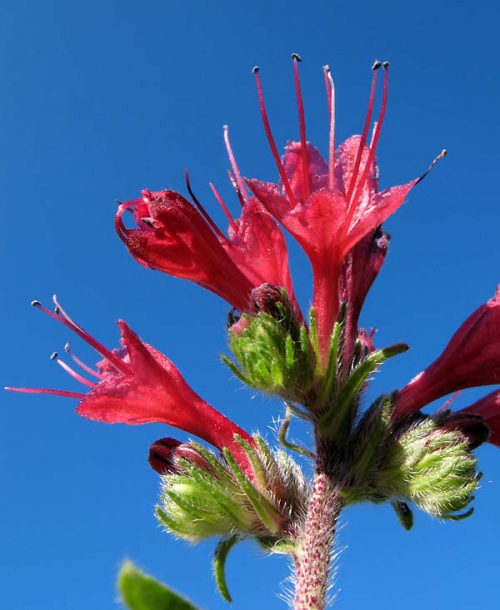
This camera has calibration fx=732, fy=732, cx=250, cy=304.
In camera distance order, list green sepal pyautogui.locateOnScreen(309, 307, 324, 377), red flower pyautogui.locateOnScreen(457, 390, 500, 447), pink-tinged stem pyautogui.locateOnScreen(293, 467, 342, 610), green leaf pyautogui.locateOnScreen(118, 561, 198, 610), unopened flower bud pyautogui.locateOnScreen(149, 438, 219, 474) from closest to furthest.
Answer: green leaf pyautogui.locateOnScreen(118, 561, 198, 610) < pink-tinged stem pyautogui.locateOnScreen(293, 467, 342, 610) < green sepal pyautogui.locateOnScreen(309, 307, 324, 377) < unopened flower bud pyautogui.locateOnScreen(149, 438, 219, 474) < red flower pyautogui.locateOnScreen(457, 390, 500, 447)

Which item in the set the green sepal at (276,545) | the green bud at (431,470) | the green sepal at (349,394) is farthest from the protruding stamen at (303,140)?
the green sepal at (276,545)

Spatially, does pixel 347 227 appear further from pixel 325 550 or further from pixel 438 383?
pixel 325 550

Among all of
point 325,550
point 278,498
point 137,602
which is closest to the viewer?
point 137,602

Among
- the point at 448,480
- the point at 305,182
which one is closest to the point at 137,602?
the point at 448,480

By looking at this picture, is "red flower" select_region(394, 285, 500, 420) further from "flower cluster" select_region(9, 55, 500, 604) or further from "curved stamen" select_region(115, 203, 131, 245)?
"curved stamen" select_region(115, 203, 131, 245)

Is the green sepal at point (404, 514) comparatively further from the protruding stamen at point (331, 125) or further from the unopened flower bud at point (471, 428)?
the protruding stamen at point (331, 125)

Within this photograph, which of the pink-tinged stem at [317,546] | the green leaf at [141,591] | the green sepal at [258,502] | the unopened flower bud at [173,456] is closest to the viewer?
the green leaf at [141,591]

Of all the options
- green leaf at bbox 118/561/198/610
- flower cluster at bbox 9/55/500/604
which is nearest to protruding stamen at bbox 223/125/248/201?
flower cluster at bbox 9/55/500/604
